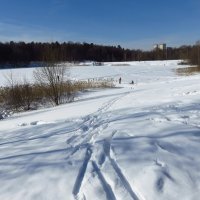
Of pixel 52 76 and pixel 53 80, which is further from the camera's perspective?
pixel 53 80

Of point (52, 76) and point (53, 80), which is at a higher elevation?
point (52, 76)

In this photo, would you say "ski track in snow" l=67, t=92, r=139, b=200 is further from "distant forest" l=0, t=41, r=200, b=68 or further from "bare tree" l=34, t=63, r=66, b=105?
"distant forest" l=0, t=41, r=200, b=68

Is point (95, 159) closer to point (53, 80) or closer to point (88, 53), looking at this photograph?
point (53, 80)

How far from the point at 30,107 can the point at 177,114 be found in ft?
44.5

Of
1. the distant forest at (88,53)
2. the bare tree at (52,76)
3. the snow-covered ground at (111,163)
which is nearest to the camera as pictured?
the snow-covered ground at (111,163)

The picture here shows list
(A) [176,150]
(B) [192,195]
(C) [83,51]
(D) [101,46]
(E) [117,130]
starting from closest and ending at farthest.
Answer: (B) [192,195]
(A) [176,150]
(E) [117,130]
(C) [83,51]
(D) [101,46]

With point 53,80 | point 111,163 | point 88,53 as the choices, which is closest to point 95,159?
point 111,163

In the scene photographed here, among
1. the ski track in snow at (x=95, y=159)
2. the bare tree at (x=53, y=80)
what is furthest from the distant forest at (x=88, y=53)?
the ski track in snow at (x=95, y=159)

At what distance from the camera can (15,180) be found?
4895 millimetres

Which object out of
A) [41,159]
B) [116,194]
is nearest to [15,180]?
[41,159]

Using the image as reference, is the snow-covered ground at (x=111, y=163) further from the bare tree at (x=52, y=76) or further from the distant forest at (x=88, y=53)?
the distant forest at (x=88, y=53)

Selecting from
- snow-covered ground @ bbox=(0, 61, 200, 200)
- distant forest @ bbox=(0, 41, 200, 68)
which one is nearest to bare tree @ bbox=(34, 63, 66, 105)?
snow-covered ground @ bbox=(0, 61, 200, 200)

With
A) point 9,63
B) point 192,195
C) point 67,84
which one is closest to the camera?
point 192,195

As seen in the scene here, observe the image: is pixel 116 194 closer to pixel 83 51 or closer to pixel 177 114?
pixel 177 114
